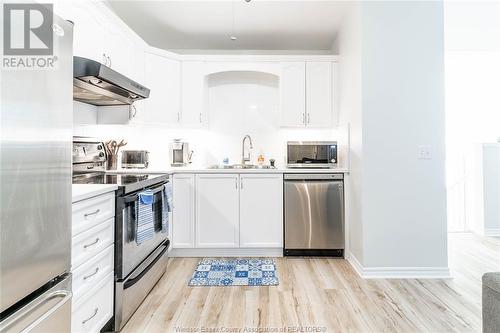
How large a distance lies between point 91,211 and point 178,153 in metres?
2.02

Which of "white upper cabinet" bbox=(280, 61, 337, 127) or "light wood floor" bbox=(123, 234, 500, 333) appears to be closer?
"light wood floor" bbox=(123, 234, 500, 333)

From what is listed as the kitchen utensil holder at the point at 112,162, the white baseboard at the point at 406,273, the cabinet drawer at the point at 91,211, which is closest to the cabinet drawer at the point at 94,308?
the cabinet drawer at the point at 91,211

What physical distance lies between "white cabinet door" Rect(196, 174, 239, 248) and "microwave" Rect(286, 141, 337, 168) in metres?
0.78

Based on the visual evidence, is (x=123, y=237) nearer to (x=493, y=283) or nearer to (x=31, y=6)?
(x=31, y=6)

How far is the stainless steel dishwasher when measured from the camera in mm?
3074

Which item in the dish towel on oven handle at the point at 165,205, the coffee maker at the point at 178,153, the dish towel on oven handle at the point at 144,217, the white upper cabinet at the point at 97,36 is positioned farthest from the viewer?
the coffee maker at the point at 178,153

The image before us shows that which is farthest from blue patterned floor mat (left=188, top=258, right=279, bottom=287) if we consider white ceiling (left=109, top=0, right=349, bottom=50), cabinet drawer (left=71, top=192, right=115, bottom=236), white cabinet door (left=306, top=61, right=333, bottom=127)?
white ceiling (left=109, top=0, right=349, bottom=50)

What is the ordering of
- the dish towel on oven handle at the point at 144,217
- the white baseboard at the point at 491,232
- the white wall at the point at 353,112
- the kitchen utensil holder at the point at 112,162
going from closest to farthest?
the dish towel on oven handle at the point at 144,217
the white wall at the point at 353,112
the kitchen utensil holder at the point at 112,162
the white baseboard at the point at 491,232

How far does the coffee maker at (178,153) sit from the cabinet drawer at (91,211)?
5.78ft

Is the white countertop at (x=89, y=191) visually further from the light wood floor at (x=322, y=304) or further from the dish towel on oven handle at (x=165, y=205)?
the light wood floor at (x=322, y=304)

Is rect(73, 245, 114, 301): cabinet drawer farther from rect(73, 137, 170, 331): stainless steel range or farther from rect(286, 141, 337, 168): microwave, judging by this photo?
rect(286, 141, 337, 168): microwave

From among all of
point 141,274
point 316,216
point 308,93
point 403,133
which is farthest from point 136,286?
point 308,93

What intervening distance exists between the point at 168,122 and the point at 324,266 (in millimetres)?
2452

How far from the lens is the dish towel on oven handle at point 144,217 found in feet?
6.27
